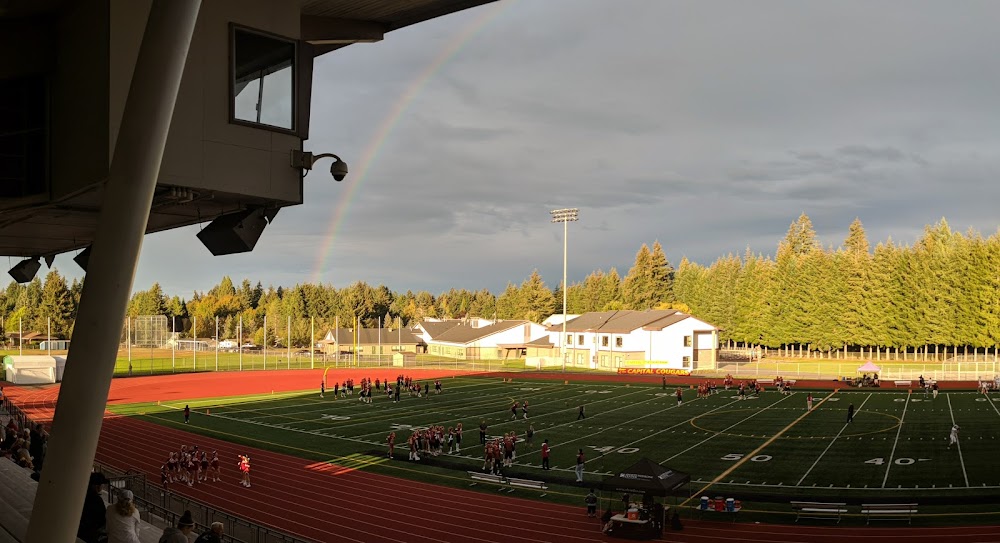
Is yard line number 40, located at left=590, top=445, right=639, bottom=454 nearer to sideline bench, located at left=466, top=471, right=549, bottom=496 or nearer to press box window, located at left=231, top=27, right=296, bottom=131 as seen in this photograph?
sideline bench, located at left=466, top=471, right=549, bottom=496

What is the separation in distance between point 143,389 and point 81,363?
69114 mm

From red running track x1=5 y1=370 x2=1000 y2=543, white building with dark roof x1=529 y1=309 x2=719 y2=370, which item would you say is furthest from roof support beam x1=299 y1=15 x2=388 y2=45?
white building with dark roof x1=529 y1=309 x2=719 y2=370

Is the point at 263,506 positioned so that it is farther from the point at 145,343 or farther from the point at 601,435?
the point at 145,343

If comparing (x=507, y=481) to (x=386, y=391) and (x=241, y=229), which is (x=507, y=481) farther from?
(x=386, y=391)

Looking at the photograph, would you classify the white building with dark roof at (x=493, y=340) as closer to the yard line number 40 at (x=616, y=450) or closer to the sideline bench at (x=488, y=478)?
the yard line number 40 at (x=616, y=450)

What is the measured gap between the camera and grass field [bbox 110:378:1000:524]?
28.6m

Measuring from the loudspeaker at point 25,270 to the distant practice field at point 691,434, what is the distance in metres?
17.5

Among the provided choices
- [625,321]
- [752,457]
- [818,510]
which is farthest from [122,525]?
[625,321]

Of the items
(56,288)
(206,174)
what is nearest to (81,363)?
(206,174)

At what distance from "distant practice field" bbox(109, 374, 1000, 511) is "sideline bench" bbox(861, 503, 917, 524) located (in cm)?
88

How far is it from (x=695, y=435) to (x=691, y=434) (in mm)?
364

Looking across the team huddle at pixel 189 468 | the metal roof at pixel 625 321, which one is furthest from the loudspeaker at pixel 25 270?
the metal roof at pixel 625 321

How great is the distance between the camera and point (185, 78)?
28.7 ft

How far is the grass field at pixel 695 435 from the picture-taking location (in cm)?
2856
